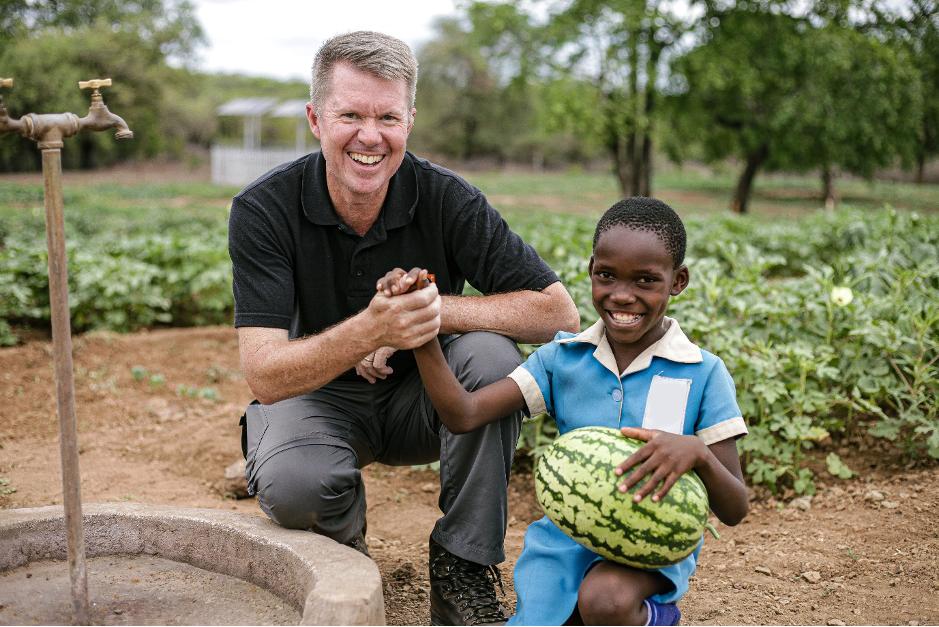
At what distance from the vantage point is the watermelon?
7.10 ft

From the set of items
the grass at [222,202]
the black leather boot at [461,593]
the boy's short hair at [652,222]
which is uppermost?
the boy's short hair at [652,222]

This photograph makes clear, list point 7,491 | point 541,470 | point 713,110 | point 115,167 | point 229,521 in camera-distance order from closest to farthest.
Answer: point 541,470
point 229,521
point 7,491
point 713,110
point 115,167

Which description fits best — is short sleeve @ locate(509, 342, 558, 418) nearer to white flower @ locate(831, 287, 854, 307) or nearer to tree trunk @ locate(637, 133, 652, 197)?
white flower @ locate(831, 287, 854, 307)

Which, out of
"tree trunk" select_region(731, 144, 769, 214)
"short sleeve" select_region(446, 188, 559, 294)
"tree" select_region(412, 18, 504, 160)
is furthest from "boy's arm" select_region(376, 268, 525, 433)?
"tree" select_region(412, 18, 504, 160)

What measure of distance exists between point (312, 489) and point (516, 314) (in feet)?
3.27

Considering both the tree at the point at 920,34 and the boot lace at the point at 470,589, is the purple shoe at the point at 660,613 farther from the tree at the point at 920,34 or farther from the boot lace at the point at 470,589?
the tree at the point at 920,34

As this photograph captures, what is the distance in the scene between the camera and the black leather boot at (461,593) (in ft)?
8.47

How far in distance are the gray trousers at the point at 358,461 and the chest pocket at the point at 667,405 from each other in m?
0.51

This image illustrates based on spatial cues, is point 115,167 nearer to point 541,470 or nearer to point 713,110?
point 713,110

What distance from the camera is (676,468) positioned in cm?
215

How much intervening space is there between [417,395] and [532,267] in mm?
691

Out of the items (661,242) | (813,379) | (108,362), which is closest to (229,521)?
(661,242)

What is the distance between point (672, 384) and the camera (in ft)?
8.02

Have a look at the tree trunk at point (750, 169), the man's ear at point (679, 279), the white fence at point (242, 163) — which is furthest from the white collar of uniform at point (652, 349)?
the white fence at point (242, 163)
